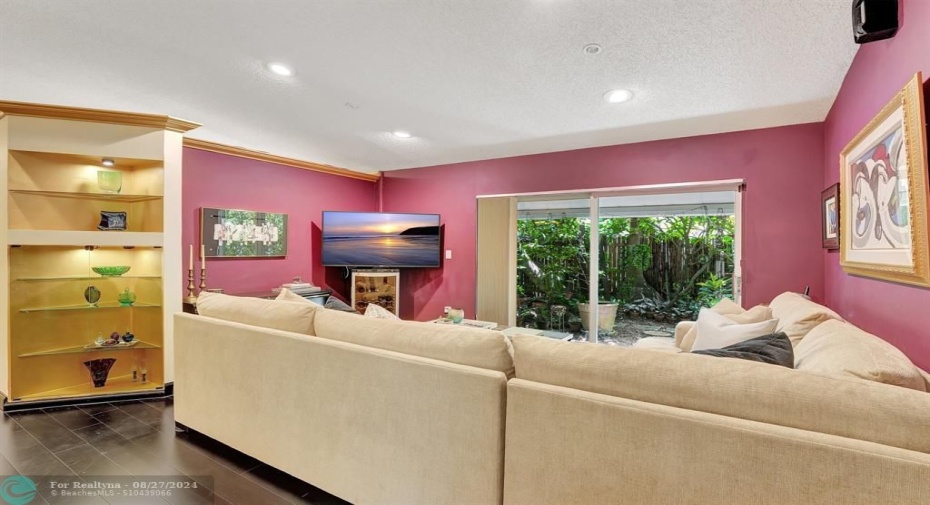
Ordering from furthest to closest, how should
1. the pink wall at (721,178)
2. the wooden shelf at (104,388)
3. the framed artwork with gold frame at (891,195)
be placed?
1. the pink wall at (721,178)
2. the wooden shelf at (104,388)
3. the framed artwork with gold frame at (891,195)

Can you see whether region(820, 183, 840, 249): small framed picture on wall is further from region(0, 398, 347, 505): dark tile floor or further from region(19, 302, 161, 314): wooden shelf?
region(19, 302, 161, 314): wooden shelf

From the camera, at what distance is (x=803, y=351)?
1.58 m

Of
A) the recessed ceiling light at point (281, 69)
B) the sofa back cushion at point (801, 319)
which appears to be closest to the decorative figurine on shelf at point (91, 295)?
the recessed ceiling light at point (281, 69)

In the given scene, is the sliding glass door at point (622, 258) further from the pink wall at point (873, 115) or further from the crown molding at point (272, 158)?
the crown molding at point (272, 158)

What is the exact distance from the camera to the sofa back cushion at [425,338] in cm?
153

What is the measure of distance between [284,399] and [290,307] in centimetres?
45

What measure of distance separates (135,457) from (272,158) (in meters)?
3.34

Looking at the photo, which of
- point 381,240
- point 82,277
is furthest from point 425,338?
point 381,240

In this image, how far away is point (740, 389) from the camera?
1.12m

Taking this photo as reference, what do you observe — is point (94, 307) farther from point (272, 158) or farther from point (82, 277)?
point (272, 158)

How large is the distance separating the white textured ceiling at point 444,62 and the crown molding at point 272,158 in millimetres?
329

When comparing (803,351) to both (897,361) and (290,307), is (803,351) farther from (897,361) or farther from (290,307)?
(290,307)

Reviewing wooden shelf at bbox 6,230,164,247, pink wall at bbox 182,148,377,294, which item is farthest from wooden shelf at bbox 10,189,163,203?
pink wall at bbox 182,148,377,294

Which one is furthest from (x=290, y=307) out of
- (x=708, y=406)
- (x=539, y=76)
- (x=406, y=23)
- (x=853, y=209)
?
(x=853, y=209)
